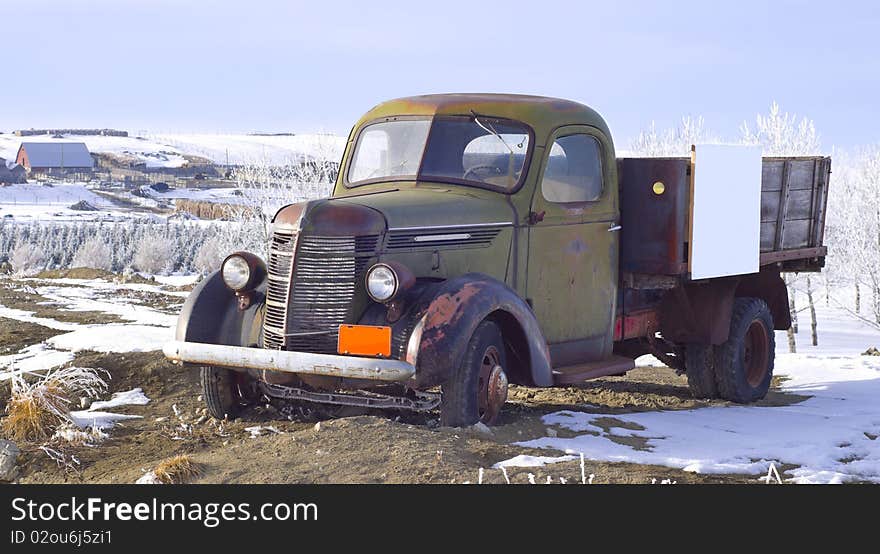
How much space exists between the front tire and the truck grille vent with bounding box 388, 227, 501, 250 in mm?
640

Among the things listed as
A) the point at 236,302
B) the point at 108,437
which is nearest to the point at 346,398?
the point at 236,302

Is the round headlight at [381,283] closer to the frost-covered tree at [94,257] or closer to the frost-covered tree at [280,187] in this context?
the frost-covered tree at [280,187]

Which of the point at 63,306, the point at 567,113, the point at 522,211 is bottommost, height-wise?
the point at 63,306

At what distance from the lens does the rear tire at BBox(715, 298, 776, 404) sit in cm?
999

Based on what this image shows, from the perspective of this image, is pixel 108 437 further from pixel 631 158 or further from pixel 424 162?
pixel 631 158

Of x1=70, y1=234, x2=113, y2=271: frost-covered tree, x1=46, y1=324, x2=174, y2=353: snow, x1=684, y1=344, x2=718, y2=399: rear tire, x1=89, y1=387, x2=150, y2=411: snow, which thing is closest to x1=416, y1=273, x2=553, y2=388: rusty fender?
x1=684, y1=344, x2=718, y2=399: rear tire

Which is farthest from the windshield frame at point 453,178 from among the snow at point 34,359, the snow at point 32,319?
the snow at point 32,319

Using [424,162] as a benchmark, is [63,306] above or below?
below

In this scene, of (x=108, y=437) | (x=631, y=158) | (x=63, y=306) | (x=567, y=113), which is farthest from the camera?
(x=63, y=306)

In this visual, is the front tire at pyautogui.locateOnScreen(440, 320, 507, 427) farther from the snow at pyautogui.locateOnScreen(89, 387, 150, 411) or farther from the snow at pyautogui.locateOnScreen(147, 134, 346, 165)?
the snow at pyautogui.locateOnScreen(147, 134, 346, 165)

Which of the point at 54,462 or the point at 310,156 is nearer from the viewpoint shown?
the point at 54,462

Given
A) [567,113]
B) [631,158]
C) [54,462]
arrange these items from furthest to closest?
[631,158] < [567,113] < [54,462]

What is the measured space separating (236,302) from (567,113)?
2736 millimetres

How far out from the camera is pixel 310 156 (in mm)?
39000
